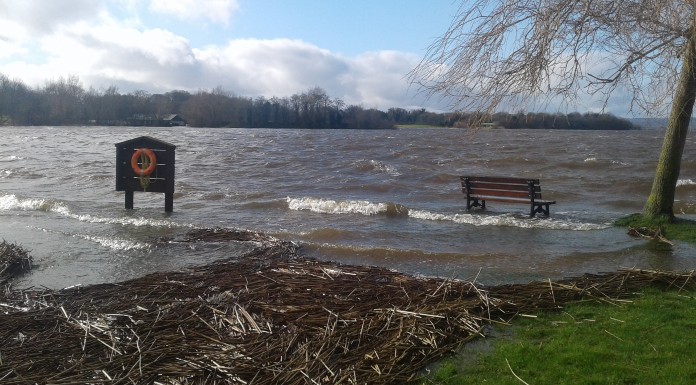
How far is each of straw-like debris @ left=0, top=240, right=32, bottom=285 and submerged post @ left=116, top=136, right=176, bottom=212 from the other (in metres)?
6.12

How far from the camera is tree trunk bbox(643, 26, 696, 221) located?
35.7ft

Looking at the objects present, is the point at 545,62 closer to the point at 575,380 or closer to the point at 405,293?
the point at 405,293

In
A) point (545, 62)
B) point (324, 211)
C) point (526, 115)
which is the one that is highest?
point (545, 62)

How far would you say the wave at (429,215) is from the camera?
1382 cm

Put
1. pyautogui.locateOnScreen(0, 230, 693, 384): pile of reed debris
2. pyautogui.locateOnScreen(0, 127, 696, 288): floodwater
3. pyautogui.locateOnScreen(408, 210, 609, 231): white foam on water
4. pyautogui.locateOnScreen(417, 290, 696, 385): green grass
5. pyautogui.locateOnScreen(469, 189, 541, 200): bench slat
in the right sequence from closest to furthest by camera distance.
→ pyautogui.locateOnScreen(417, 290, 696, 385): green grass → pyautogui.locateOnScreen(0, 230, 693, 384): pile of reed debris → pyautogui.locateOnScreen(0, 127, 696, 288): floodwater → pyautogui.locateOnScreen(408, 210, 609, 231): white foam on water → pyautogui.locateOnScreen(469, 189, 541, 200): bench slat

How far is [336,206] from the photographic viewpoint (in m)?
17.8

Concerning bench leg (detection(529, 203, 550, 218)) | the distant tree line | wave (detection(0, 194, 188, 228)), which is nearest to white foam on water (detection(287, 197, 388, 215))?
bench leg (detection(529, 203, 550, 218))

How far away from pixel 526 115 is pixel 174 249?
6328mm

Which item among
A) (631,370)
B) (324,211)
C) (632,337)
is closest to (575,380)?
(631,370)

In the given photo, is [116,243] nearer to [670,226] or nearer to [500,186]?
[500,186]

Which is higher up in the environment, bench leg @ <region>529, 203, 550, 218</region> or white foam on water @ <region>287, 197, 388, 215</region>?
bench leg @ <region>529, 203, 550, 218</region>

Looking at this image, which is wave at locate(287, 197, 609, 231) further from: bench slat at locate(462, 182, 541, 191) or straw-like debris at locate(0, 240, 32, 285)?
straw-like debris at locate(0, 240, 32, 285)

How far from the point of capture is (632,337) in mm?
5227

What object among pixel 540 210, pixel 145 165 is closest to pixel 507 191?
pixel 540 210
